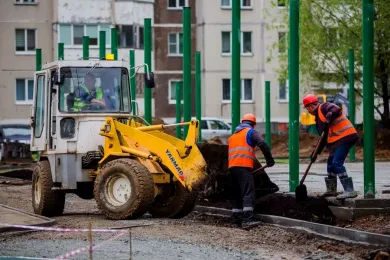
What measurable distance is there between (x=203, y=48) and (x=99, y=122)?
2090 inches

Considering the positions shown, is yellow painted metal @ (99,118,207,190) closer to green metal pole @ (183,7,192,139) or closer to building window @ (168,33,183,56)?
green metal pole @ (183,7,192,139)

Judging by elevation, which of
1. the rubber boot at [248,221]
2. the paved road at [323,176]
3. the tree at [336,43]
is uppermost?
the tree at [336,43]

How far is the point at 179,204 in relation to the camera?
20.0 metres

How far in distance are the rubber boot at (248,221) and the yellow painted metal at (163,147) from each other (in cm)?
93

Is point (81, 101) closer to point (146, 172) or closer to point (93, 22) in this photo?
point (146, 172)

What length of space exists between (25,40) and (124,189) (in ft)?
178

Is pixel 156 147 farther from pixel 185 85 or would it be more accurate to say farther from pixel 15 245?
pixel 185 85

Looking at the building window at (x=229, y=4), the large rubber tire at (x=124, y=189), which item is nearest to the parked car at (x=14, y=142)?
the building window at (x=229, y=4)

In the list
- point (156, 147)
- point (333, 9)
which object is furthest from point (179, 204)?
point (333, 9)

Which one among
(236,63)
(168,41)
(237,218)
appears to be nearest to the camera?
(237,218)

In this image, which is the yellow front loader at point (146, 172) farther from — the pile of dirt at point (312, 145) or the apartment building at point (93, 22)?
the apartment building at point (93, 22)

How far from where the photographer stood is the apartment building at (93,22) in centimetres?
7150

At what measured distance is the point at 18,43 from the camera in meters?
72.6

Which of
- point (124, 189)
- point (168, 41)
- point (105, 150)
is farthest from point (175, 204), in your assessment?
point (168, 41)
